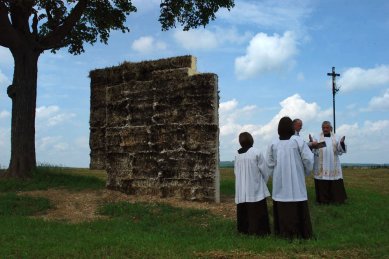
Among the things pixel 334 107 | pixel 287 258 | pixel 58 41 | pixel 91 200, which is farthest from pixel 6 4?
pixel 334 107

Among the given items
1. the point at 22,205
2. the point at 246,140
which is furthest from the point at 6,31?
the point at 246,140

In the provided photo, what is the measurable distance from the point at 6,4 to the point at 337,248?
601 inches

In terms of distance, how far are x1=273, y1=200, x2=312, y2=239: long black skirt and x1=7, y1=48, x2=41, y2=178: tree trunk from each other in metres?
11.9

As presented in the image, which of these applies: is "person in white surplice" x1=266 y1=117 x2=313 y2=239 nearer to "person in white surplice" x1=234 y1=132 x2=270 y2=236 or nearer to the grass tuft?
"person in white surplice" x1=234 y1=132 x2=270 y2=236

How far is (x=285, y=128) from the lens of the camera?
9.89m

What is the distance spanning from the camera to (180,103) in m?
14.4

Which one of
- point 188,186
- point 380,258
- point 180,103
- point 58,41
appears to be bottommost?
point 380,258

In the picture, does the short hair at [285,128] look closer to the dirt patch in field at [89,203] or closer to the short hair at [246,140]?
the short hair at [246,140]

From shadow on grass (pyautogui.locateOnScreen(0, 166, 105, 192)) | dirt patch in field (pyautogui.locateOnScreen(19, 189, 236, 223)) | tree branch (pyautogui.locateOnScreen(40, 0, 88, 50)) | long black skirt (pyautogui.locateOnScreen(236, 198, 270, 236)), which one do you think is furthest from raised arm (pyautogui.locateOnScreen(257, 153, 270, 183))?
tree branch (pyautogui.locateOnScreen(40, 0, 88, 50))

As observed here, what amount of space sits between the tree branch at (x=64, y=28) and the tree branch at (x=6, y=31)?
120cm

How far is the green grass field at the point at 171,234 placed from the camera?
27.2 ft

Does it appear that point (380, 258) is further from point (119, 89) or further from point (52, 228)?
point (119, 89)

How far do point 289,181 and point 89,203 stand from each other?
7.24 meters

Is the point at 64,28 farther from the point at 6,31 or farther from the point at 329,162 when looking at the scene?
the point at 329,162
